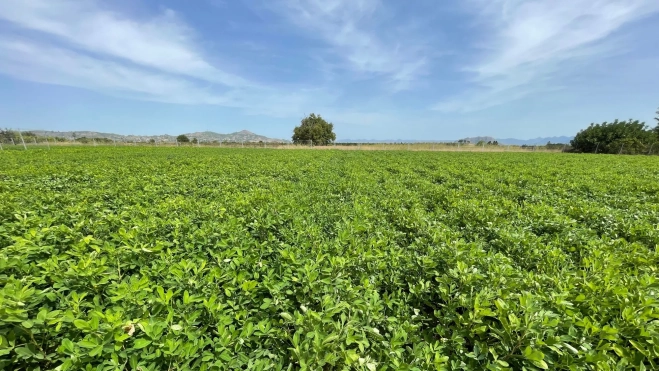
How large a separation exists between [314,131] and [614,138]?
59547mm

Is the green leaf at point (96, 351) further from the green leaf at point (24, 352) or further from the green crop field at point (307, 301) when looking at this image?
the green leaf at point (24, 352)

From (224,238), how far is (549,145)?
6518cm

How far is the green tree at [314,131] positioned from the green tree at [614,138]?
53831 mm

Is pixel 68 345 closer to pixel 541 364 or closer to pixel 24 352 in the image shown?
pixel 24 352

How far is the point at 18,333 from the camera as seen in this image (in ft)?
5.38

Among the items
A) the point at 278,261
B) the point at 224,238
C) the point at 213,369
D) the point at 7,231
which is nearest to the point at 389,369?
the point at 213,369

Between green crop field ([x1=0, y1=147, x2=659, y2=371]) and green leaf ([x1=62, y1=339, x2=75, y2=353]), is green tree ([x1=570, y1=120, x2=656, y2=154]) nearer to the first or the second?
green crop field ([x1=0, y1=147, x2=659, y2=371])

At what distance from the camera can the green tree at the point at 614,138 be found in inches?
1534

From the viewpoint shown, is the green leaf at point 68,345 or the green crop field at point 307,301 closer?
the green leaf at point 68,345

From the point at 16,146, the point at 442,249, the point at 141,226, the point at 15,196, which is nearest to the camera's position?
the point at 442,249

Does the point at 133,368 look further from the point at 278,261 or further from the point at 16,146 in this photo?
the point at 16,146

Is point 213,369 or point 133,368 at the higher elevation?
point 133,368

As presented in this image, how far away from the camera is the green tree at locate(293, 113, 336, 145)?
74.4 meters

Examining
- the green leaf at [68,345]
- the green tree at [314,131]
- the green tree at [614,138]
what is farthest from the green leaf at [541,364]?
the green tree at [314,131]
